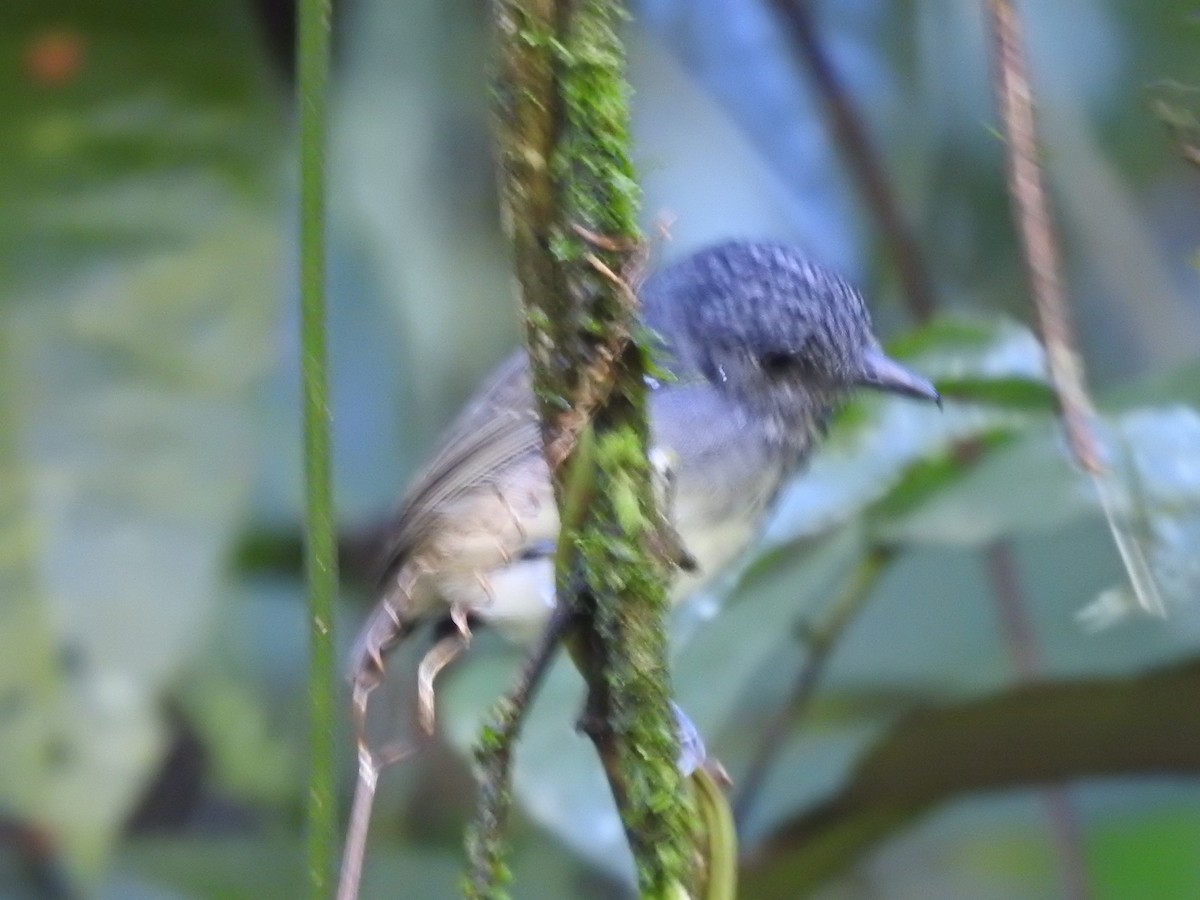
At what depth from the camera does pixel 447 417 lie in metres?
2.05

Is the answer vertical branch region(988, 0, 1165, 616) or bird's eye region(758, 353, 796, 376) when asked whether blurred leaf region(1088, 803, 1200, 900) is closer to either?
bird's eye region(758, 353, 796, 376)

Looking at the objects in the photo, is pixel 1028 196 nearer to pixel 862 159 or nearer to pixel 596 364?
pixel 596 364

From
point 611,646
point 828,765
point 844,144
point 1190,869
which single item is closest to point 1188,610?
point 1190,869

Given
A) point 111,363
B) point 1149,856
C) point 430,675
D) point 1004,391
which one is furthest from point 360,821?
point 1149,856

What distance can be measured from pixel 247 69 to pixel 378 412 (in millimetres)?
498

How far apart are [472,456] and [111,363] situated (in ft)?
1.86

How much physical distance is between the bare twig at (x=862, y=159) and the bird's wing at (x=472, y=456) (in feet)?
2.51

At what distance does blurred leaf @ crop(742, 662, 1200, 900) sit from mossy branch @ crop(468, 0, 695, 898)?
2.97 feet

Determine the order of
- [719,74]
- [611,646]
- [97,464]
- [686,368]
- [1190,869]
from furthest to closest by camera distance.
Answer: [719,74]
[1190,869]
[97,464]
[686,368]
[611,646]

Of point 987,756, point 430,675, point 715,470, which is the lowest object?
point 987,756

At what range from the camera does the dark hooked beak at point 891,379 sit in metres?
1.18

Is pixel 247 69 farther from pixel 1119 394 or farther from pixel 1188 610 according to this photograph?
pixel 1188 610

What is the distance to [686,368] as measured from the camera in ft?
4.13

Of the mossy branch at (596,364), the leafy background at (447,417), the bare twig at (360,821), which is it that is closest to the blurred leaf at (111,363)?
A: the leafy background at (447,417)
